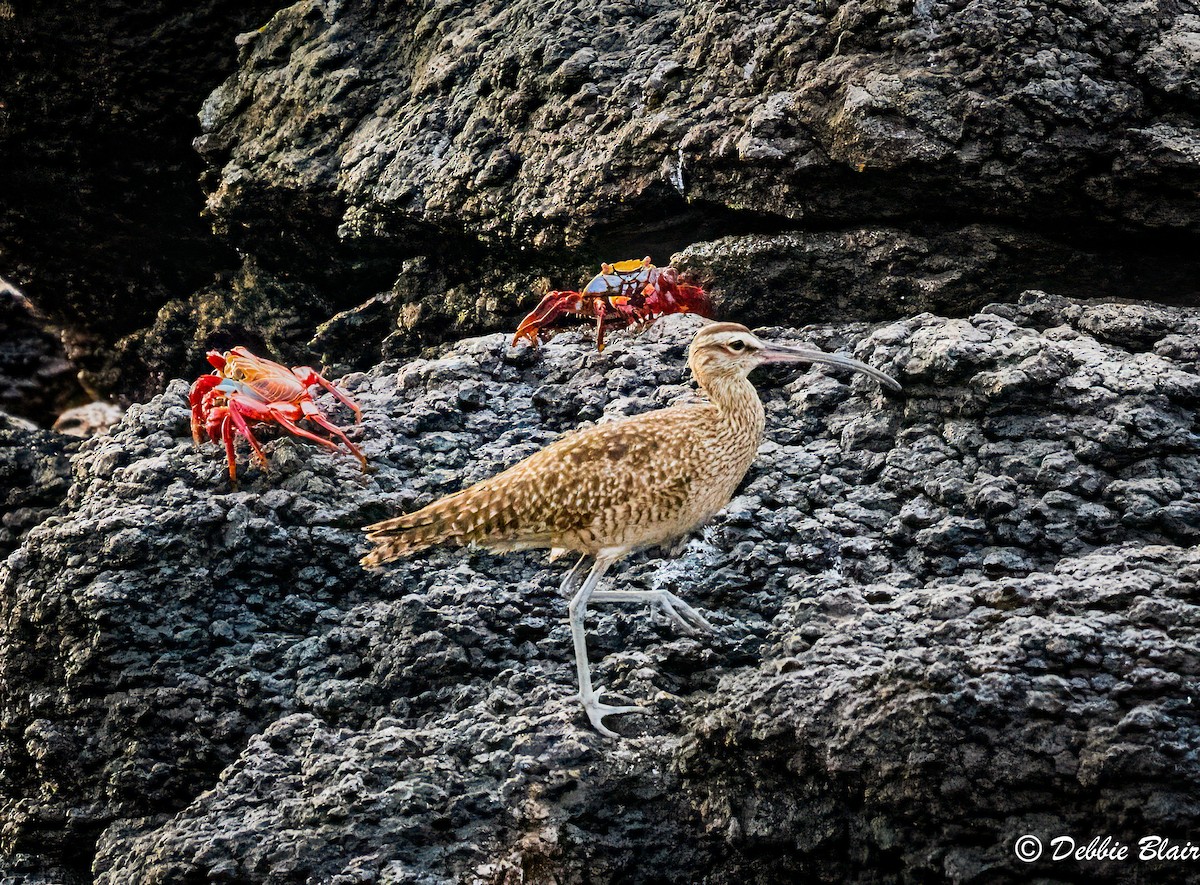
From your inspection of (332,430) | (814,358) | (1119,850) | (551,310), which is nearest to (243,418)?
(332,430)

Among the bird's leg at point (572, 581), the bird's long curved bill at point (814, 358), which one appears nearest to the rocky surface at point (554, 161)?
the bird's long curved bill at point (814, 358)

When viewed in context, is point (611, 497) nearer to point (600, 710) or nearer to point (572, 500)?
point (572, 500)

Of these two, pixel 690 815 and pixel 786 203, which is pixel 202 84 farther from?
pixel 690 815

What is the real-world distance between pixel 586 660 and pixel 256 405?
8.32ft

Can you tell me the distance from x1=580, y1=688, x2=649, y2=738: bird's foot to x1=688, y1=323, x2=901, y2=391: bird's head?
165cm

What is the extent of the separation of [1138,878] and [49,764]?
4.88 meters

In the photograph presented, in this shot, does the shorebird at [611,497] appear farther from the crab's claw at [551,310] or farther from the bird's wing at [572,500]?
the crab's claw at [551,310]

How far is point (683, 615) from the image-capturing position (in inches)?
214

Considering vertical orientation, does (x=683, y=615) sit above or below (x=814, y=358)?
below

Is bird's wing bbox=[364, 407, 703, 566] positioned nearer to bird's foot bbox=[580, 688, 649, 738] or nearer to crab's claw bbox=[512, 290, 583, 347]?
bird's foot bbox=[580, 688, 649, 738]

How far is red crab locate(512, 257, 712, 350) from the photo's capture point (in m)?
7.26

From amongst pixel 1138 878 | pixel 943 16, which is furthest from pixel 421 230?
pixel 1138 878

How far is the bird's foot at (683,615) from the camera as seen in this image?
5.33m

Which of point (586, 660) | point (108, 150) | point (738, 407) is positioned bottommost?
point (586, 660)
